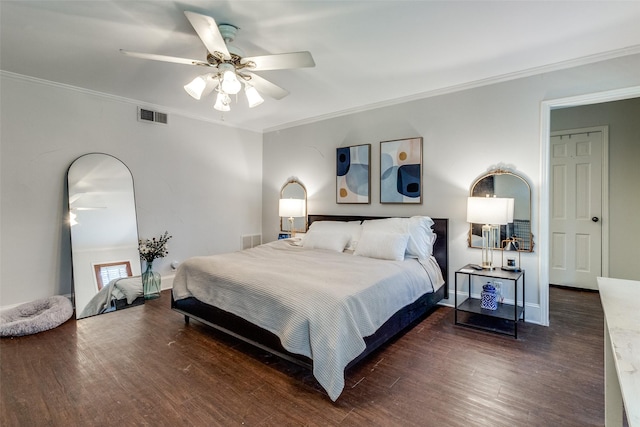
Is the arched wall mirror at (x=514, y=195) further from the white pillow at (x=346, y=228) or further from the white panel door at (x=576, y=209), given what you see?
the white panel door at (x=576, y=209)

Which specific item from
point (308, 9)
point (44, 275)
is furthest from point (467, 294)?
point (44, 275)

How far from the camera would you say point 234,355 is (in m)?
2.44

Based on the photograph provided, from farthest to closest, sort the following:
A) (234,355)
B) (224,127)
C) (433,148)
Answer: (224,127)
(433,148)
(234,355)

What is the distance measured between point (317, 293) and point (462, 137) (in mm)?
2524

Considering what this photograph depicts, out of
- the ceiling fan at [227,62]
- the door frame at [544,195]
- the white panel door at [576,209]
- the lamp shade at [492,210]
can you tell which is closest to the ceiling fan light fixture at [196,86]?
the ceiling fan at [227,62]

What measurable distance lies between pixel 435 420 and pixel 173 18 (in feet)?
9.94

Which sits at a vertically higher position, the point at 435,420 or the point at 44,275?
the point at 44,275

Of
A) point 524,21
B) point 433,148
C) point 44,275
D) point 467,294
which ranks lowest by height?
point 467,294

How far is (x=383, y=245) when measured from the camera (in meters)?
3.22

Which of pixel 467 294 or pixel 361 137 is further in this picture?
pixel 361 137

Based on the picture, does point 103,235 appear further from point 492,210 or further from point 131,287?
point 492,210

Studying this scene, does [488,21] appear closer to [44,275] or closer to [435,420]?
[435,420]

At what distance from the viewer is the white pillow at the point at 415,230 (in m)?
3.24

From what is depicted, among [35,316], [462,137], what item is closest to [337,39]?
[462,137]
